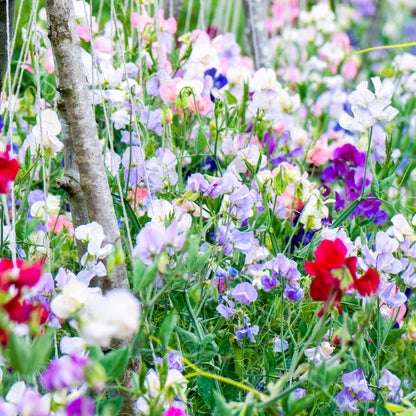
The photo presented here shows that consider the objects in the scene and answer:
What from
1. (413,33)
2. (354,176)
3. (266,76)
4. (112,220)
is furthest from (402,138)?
(413,33)

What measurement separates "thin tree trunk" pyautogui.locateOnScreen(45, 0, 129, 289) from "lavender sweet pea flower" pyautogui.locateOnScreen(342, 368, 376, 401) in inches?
12.5

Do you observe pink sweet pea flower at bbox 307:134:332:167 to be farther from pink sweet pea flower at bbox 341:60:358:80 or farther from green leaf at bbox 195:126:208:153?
pink sweet pea flower at bbox 341:60:358:80

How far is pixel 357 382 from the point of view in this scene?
2.42 feet

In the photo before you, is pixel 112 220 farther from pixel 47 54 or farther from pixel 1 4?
pixel 47 54

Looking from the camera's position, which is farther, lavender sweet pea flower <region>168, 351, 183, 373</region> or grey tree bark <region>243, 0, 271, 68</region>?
grey tree bark <region>243, 0, 271, 68</region>

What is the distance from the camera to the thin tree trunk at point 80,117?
73 centimetres

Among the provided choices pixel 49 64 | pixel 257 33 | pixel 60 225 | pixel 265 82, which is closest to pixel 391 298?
pixel 265 82

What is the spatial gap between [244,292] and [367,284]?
0.86 ft

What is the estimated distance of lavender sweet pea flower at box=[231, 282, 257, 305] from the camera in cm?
81

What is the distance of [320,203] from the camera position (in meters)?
0.88

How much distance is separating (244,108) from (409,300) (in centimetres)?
48

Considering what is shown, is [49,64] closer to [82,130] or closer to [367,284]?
[82,130]

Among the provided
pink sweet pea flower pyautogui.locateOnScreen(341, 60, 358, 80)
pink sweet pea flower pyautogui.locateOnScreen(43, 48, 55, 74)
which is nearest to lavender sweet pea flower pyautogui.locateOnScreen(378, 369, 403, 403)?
pink sweet pea flower pyautogui.locateOnScreen(43, 48, 55, 74)

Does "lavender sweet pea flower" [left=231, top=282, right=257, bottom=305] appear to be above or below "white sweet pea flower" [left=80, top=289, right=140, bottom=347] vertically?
below
